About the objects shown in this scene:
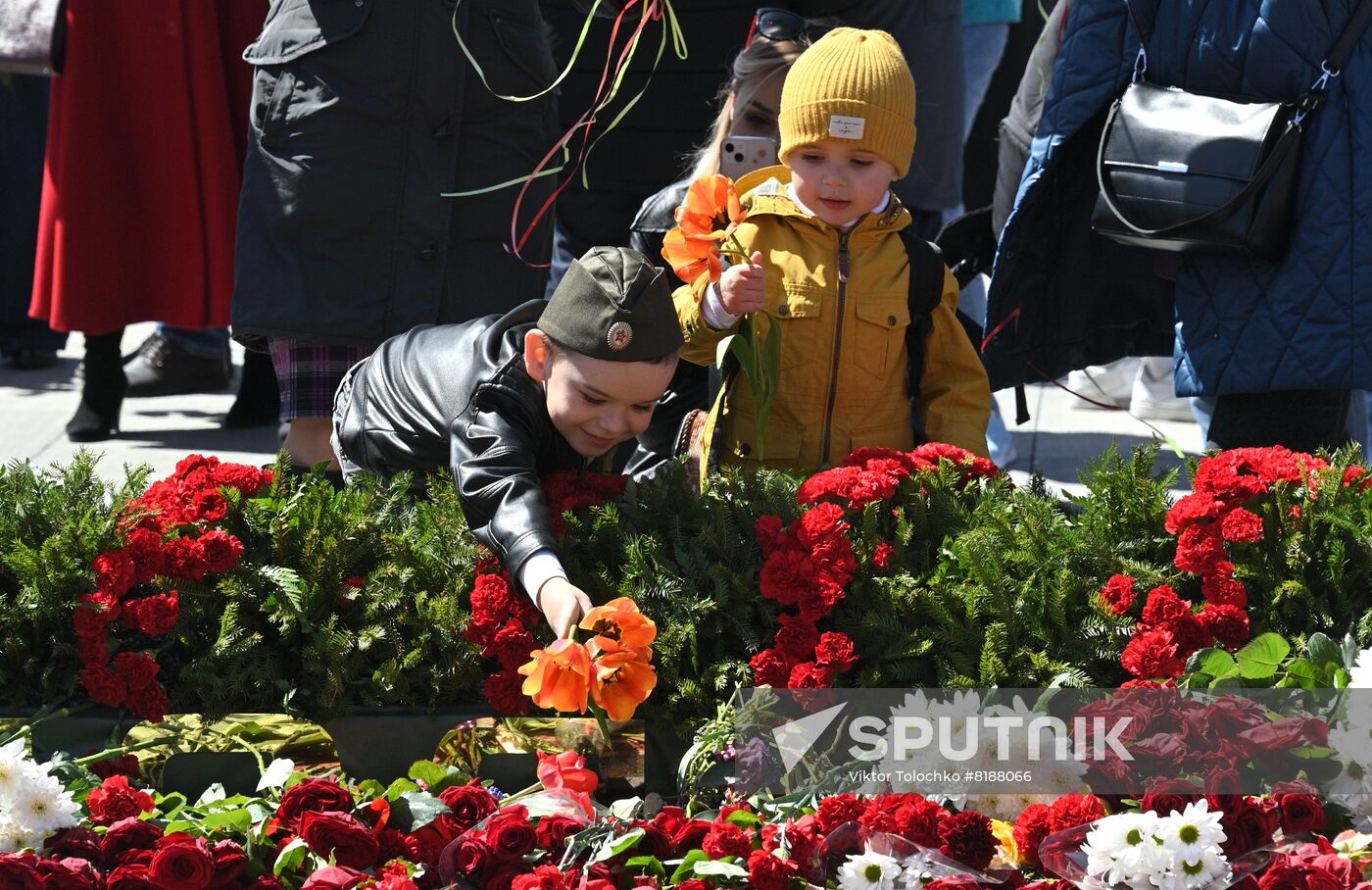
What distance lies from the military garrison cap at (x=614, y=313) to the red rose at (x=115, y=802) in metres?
0.95

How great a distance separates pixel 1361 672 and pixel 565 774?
114 cm

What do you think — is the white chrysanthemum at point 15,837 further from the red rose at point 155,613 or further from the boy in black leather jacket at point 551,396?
the boy in black leather jacket at point 551,396

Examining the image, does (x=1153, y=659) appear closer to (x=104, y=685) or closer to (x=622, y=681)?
(x=622, y=681)

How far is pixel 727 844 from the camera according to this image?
7.54ft

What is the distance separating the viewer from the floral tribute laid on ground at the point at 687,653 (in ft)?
7.55

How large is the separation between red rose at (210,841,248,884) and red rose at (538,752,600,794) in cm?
44

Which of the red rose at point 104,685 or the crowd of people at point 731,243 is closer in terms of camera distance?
the red rose at point 104,685

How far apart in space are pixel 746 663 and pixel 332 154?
5.56 ft

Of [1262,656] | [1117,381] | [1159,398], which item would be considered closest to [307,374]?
[1262,656]

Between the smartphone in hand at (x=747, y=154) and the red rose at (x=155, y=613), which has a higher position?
the smartphone in hand at (x=747, y=154)

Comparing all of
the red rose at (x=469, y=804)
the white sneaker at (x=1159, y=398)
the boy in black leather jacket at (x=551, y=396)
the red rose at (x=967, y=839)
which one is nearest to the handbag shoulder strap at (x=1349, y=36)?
the boy in black leather jacket at (x=551, y=396)

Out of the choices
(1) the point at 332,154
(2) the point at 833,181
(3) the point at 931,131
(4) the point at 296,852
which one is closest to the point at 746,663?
(4) the point at 296,852

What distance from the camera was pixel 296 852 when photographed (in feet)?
7.55

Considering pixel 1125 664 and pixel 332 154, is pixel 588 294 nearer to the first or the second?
pixel 1125 664
